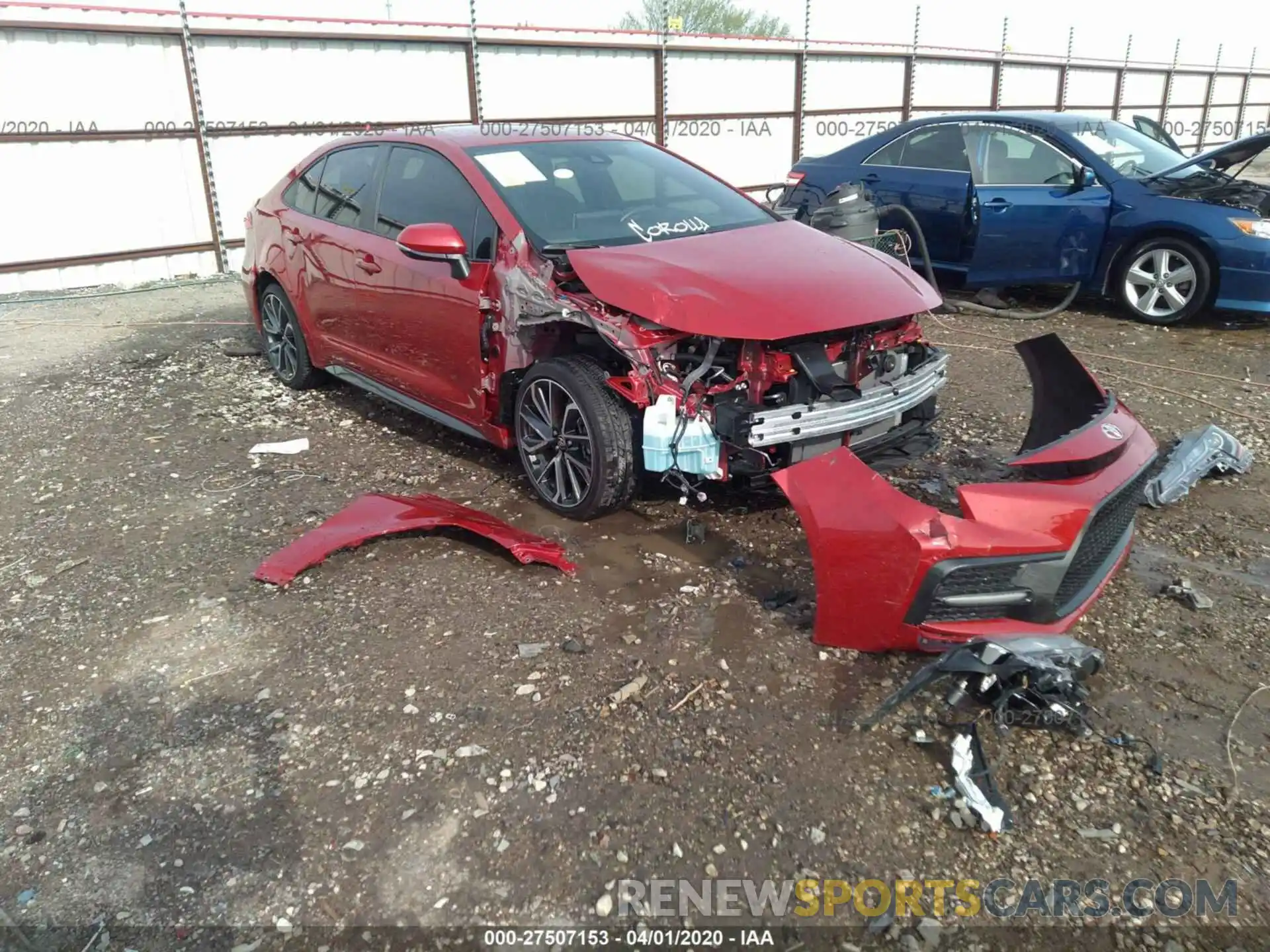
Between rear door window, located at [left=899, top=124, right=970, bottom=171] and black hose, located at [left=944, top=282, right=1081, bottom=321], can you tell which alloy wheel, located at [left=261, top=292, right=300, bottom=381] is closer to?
black hose, located at [left=944, top=282, right=1081, bottom=321]

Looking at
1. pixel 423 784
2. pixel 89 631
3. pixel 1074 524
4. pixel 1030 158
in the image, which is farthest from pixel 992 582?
pixel 1030 158

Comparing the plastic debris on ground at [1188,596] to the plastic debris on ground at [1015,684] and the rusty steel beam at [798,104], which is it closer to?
the plastic debris on ground at [1015,684]

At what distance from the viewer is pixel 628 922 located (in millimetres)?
2129

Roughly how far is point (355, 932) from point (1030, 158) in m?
7.74

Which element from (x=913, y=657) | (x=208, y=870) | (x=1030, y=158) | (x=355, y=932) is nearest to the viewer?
(x=355, y=932)

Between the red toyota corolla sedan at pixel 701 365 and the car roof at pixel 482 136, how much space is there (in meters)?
0.03

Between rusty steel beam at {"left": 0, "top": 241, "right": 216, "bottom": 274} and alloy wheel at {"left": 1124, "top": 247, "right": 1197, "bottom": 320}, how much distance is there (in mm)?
9610

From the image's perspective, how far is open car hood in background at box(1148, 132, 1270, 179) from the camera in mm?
6504

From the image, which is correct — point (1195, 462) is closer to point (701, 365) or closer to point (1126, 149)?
point (701, 365)

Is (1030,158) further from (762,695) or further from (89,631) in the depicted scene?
(89,631)

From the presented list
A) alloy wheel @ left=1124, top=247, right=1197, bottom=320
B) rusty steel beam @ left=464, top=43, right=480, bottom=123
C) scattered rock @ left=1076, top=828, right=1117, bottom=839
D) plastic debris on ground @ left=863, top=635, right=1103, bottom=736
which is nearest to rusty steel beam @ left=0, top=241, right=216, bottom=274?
rusty steel beam @ left=464, top=43, right=480, bottom=123

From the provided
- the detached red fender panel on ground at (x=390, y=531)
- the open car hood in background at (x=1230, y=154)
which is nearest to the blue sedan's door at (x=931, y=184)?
the open car hood in background at (x=1230, y=154)

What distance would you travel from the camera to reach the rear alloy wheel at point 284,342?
19.6 feet

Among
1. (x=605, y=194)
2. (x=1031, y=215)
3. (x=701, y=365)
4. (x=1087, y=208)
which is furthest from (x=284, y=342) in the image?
(x=1087, y=208)
